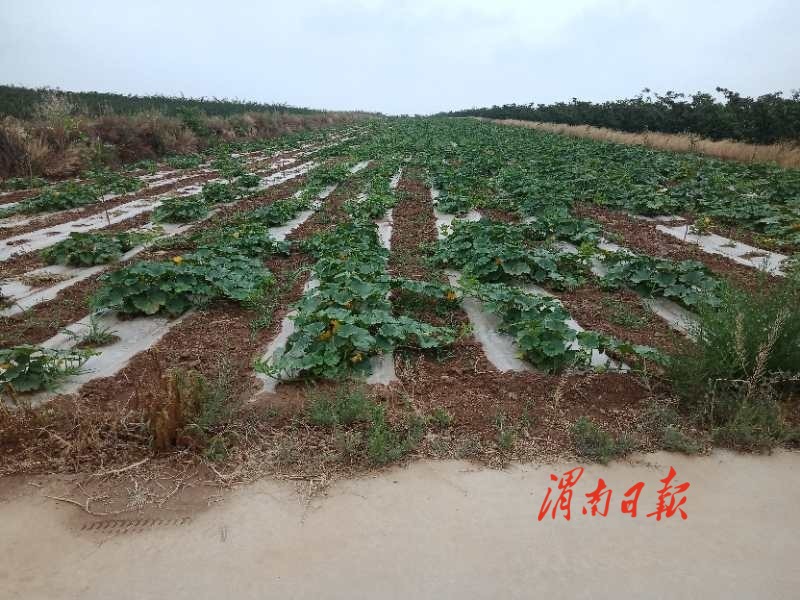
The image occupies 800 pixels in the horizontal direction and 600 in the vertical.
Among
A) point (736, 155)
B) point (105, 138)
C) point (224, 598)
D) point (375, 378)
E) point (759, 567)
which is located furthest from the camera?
point (736, 155)

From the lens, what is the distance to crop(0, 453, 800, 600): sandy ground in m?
2.10

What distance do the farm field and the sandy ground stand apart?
0.73ft

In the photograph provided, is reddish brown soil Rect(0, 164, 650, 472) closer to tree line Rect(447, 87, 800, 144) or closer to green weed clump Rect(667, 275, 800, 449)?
green weed clump Rect(667, 275, 800, 449)

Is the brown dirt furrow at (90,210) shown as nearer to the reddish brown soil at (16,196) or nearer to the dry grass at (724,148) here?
the reddish brown soil at (16,196)

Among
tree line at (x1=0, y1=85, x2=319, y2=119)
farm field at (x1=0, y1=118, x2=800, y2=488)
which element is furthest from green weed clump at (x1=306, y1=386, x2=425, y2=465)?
tree line at (x1=0, y1=85, x2=319, y2=119)

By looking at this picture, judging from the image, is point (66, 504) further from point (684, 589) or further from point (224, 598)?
point (684, 589)

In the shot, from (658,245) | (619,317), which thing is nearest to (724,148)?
(658,245)

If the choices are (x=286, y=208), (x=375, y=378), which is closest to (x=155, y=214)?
(x=286, y=208)

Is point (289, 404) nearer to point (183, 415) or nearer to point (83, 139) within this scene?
point (183, 415)

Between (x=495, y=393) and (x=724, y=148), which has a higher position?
(x=724, y=148)

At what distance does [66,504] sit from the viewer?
8.31ft

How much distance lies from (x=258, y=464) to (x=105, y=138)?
16140 mm

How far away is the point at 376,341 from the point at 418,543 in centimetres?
174

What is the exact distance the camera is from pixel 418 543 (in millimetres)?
2312
